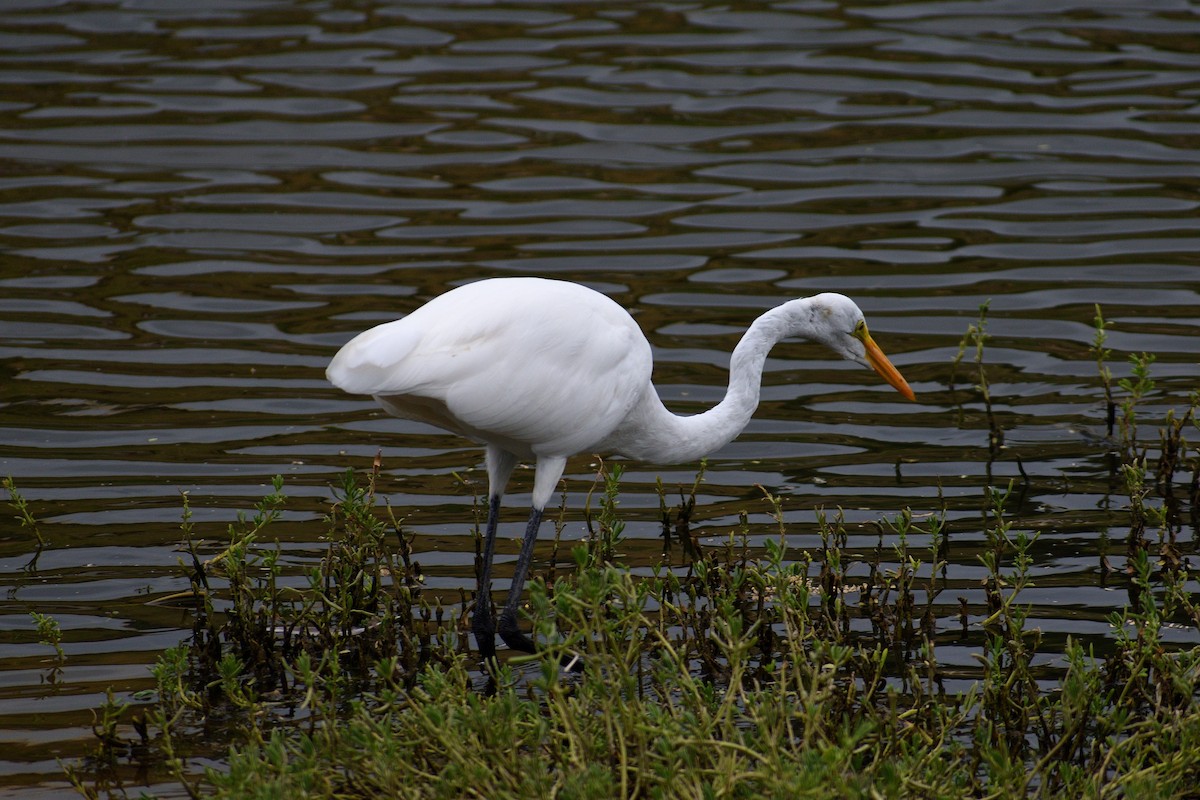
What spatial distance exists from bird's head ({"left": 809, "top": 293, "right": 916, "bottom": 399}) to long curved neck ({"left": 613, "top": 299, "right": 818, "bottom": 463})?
0.24ft

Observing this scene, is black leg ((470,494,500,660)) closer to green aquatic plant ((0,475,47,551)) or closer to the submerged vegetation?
the submerged vegetation

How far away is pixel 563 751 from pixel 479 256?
23.1 feet

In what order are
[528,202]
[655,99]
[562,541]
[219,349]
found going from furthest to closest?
[655,99], [528,202], [219,349], [562,541]

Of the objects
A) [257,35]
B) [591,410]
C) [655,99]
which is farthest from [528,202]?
[591,410]

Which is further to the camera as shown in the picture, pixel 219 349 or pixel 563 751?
pixel 219 349

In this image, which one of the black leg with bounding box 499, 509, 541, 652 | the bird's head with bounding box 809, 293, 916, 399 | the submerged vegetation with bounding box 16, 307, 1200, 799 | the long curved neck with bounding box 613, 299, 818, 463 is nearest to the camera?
the submerged vegetation with bounding box 16, 307, 1200, 799

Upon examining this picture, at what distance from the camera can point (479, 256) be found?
11070 mm

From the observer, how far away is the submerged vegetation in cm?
414

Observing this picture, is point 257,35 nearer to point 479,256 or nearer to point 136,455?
point 479,256

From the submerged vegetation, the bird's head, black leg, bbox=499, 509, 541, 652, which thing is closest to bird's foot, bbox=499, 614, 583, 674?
black leg, bbox=499, 509, 541, 652

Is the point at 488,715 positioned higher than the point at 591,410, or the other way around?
the point at 591,410

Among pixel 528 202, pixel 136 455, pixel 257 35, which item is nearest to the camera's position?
pixel 136 455

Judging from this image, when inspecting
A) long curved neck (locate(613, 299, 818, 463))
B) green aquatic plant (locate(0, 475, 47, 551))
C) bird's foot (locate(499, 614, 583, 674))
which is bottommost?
bird's foot (locate(499, 614, 583, 674))

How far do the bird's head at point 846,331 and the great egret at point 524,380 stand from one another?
0.26m
